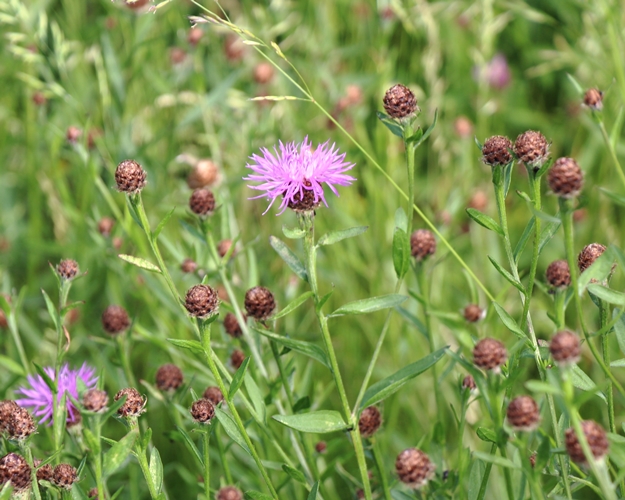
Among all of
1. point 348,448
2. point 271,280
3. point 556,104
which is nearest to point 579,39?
point 556,104

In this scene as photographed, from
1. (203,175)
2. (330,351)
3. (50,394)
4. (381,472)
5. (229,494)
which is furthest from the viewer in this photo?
(203,175)

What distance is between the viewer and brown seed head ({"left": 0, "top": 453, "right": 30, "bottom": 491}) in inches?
39.7

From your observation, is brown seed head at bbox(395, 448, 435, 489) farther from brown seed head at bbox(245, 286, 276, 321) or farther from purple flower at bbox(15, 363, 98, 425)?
purple flower at bbox(15, 363, 98, 425)

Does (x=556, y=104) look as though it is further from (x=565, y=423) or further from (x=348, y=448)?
(x=565, y=423)

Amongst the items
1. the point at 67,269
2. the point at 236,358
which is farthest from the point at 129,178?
the point at 236,358

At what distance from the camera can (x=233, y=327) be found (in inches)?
54.9

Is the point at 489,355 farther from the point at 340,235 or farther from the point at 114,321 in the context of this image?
the point at 114,321

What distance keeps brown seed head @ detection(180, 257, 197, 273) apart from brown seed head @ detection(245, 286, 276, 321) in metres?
0.32

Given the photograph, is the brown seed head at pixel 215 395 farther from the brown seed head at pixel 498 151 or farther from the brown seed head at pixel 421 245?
the brown seed head at pixel 498 151

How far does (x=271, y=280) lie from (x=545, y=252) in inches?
37.0

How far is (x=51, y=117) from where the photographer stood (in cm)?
224

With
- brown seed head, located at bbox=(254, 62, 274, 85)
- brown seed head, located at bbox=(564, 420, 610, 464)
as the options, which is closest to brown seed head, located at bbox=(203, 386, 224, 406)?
brown seed head, located at bbox=(564, 420, 610, 464)

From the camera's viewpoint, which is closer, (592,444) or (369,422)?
(592,444)

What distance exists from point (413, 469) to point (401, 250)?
31cm
